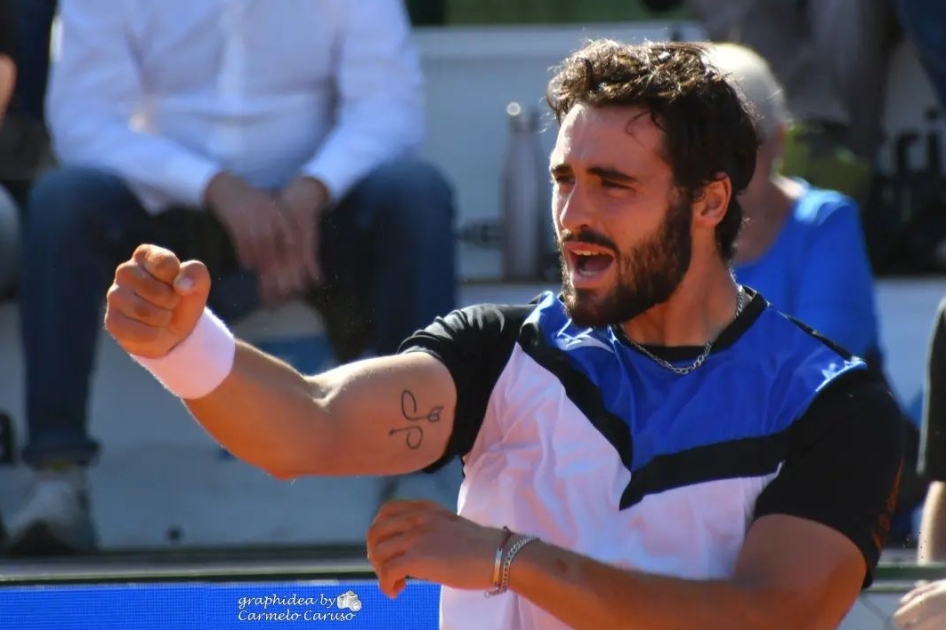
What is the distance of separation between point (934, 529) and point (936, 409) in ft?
0.76

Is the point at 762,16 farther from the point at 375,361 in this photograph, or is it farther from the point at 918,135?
the point at 375,361

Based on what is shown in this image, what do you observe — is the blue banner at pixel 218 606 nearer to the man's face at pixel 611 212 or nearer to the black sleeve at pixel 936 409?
the man's face at pixel 611 212

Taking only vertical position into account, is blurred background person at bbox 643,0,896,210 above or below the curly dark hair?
below

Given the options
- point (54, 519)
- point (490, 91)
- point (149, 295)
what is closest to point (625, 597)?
point (149, 295)

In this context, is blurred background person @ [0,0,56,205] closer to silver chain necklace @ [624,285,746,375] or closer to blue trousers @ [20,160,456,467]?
blue trousers @ [20,160,456,467]

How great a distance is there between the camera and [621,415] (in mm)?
2203

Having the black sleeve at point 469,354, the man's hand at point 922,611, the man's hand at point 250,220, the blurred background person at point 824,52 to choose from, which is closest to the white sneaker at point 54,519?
the man's hand at point 250,220

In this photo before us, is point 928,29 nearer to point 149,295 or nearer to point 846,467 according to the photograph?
point 846,467

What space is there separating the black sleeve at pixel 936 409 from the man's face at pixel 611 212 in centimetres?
93

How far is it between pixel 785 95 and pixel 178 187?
165 centimetres

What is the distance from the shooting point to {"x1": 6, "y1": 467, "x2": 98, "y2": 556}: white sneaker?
3.25 m

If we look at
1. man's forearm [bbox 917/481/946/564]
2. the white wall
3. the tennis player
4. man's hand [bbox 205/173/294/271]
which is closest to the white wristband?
the tennis player

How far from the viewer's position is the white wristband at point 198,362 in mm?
1939

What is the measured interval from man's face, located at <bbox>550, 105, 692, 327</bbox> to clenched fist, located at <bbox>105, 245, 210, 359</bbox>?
542 mm
